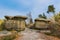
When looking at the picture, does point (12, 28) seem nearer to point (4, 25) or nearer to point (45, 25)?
point (4, 25)

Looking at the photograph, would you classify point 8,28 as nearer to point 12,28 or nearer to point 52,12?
point 12,28

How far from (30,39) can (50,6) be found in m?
20.4

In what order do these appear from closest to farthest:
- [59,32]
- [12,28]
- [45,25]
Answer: [59,32] → [12,28] → [45,25]

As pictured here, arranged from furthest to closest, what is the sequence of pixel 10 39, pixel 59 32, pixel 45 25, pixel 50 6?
pixel 50 6 → pixel 45 25 → pixel 59 32 → pixel 10 39

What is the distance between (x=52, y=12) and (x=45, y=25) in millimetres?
12274

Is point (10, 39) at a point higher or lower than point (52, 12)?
lower

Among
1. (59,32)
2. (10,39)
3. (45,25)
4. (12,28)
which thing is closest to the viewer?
(10,39)

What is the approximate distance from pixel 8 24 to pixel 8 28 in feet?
1.99

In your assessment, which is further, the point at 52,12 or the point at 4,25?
the point at 52,12

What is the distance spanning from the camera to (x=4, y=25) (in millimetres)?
22609

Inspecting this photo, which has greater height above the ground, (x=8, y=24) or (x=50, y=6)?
(x=50, y=6)

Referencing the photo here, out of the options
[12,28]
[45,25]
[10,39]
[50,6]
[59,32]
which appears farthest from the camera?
[50,6]

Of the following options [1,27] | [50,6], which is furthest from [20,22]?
[50,6]

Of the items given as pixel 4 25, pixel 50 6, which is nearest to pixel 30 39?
pixel 4 25
